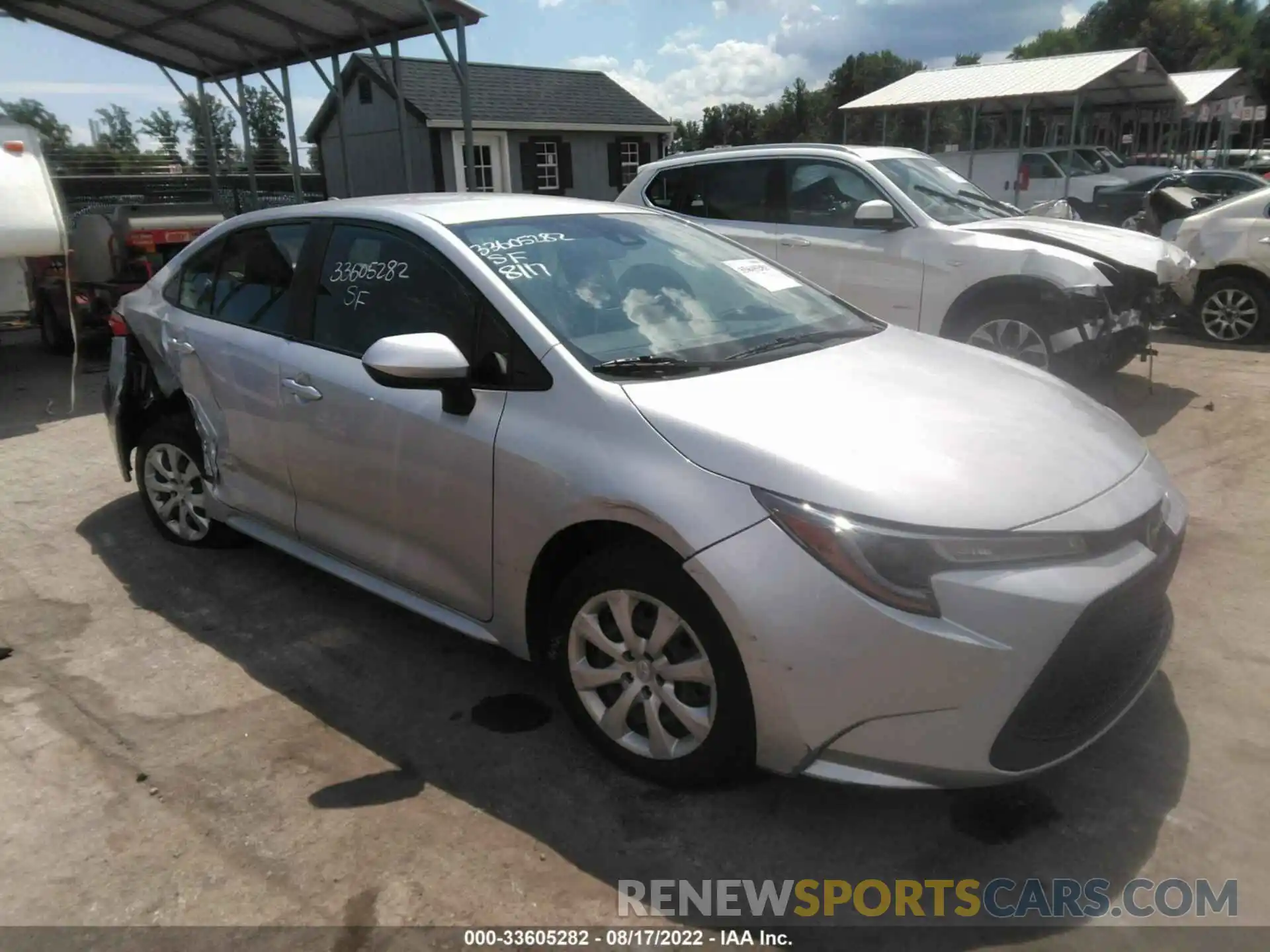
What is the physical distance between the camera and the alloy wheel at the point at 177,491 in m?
4.57

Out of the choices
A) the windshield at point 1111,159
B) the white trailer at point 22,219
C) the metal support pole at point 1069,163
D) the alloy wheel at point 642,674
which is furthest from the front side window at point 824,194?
the windshield at point 1111,159

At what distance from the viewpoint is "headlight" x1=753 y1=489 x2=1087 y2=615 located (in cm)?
233

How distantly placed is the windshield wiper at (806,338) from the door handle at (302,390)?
160 cm

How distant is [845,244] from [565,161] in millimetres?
23539

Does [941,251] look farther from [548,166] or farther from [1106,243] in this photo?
[548,166]

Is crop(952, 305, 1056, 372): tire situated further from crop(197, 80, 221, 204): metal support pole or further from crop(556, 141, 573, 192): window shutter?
crop(556, 141, 573, 192): window shutter

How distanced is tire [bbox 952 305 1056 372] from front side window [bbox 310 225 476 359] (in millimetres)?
4246

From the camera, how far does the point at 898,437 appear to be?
2.65 metres

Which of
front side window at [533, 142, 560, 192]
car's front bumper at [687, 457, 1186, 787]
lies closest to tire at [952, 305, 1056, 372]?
car's front bumper at [687, 457, 1186, 787]

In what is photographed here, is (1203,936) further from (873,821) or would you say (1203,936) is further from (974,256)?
(974,256)

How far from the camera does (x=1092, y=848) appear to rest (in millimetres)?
2580

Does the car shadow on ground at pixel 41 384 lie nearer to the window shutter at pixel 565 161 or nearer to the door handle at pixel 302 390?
the door handle at pixel 302 390

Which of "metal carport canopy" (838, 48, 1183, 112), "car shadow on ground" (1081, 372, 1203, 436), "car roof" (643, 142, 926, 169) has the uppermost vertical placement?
"metal carport canopy" (838, 48, 1183, 112)

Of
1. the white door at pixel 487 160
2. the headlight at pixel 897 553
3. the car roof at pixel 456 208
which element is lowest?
the headlight at pixel 897 553
